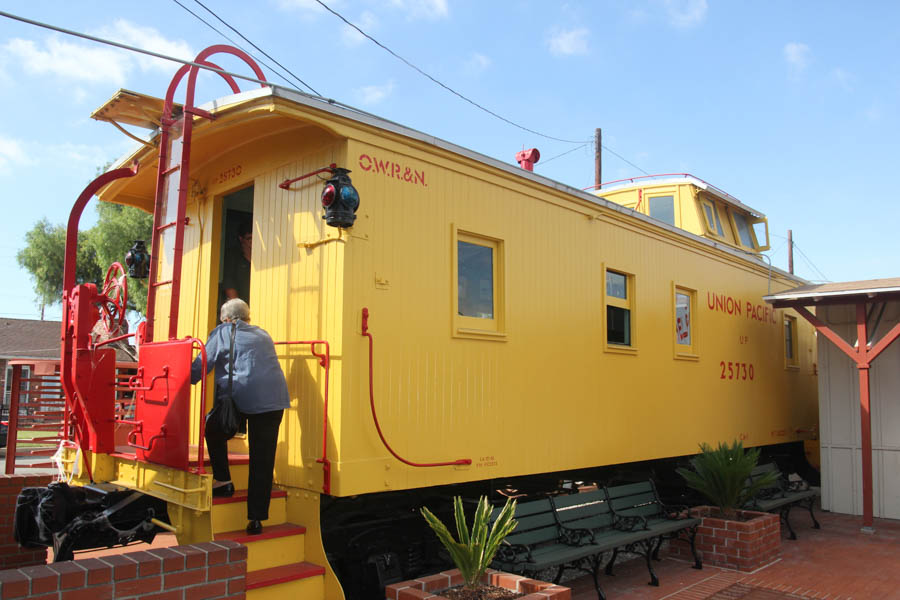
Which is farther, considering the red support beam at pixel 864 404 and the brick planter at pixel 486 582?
the red support beam at pixel 864 404

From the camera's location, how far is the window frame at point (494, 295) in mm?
5281

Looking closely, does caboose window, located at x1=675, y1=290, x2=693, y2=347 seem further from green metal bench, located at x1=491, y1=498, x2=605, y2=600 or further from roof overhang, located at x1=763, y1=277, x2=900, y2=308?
green metal bench, located at x1=491, y1=498, x2=605, y2=600

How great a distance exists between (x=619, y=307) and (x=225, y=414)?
169 inches

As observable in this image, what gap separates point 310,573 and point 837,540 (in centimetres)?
617

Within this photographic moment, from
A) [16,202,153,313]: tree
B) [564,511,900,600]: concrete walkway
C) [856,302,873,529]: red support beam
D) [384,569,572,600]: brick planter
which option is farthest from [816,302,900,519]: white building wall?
[16,202,153,313]: tree

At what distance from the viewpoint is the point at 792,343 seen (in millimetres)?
11031

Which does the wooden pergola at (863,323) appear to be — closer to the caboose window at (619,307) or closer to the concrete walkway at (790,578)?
the concrete walkway at (790,578)

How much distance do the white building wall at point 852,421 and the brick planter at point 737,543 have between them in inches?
119

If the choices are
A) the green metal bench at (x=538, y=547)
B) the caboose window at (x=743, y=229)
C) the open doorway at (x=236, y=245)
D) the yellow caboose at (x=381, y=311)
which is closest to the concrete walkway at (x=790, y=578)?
the green metal bench at (x=538, y=547)

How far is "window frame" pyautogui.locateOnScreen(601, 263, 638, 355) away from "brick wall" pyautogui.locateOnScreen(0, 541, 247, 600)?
4473 mm

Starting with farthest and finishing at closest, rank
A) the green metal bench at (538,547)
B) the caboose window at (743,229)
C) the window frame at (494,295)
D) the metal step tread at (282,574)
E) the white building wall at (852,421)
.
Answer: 1. the caboose window at (743,229)
2. the white building wall at (852,421)
3. the window frame at (494,295)
4. the green metal bench at (538,547)
5. the metal step tread at (282,574)

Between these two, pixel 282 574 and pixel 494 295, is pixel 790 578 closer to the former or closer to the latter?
pixel 494 295

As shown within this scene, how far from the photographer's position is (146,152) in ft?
18.1

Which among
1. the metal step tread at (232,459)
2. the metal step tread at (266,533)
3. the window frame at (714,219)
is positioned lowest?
the metal step tread at (266,533)
